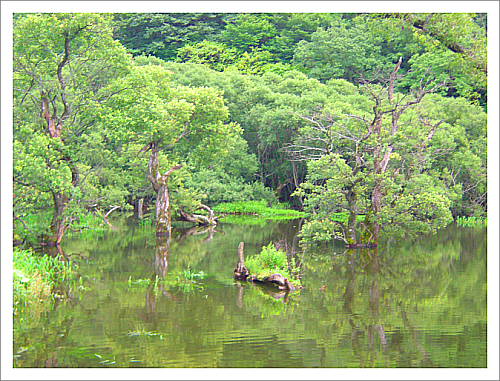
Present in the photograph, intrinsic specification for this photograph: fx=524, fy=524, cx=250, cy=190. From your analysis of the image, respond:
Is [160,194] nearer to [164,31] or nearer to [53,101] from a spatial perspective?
[53,101]

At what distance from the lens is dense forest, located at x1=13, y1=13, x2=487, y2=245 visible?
16719mm

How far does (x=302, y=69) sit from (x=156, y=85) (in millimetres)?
23715

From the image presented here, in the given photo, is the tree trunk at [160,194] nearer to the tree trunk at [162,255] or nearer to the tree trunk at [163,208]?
the tree trunk at [163,208]

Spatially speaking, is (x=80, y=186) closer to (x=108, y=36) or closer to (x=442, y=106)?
(x=108, y=36)

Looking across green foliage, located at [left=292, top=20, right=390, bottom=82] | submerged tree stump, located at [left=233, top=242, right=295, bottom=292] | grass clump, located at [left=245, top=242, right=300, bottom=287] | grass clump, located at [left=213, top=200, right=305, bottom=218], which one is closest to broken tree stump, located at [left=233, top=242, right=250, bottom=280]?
submerged tree stump, located at [left=233, top=242, right=295, bottom=292]

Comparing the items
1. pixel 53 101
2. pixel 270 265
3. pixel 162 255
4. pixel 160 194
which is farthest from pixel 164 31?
pixel 270 265

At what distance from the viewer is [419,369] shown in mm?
7141

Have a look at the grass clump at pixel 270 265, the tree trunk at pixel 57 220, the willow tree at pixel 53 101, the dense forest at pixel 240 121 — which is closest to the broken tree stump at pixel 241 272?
the grass clump at pixel 270 265

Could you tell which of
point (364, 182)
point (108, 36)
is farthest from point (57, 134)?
point (364, 182)

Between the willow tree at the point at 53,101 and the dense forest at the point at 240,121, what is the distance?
54 mm

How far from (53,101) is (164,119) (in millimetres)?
5007

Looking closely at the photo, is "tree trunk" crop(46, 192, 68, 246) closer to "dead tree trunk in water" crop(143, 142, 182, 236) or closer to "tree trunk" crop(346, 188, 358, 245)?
"dead tree trunk in water" crop(143, 142, 182, 236)

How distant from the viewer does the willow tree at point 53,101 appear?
15.9 m

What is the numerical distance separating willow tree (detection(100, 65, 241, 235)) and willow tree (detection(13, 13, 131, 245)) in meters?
0.94
